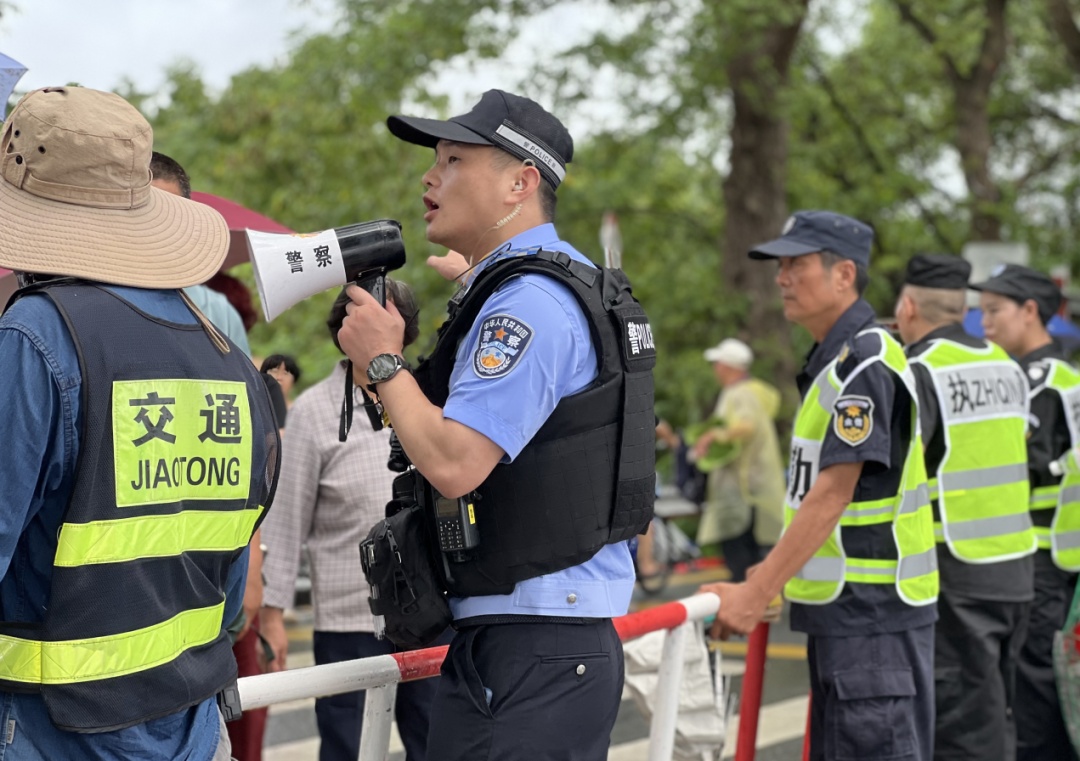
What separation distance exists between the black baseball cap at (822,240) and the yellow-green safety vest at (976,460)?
0.57 meters

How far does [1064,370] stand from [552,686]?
4.23 metres

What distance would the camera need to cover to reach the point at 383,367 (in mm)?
2449

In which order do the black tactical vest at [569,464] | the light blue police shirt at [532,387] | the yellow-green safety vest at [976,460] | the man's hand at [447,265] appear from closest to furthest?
the light blue police shirt at [532,387] < the black tactical vest at [569,464] < the man's hand at [447,265] < the yellow-green safety vest at [976,460]

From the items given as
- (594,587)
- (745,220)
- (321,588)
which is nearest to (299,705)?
(321,588)

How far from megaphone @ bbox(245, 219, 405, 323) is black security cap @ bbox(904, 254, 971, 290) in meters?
3.09

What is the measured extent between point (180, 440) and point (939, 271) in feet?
12.0

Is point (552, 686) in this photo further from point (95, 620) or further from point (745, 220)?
point (745, 220)

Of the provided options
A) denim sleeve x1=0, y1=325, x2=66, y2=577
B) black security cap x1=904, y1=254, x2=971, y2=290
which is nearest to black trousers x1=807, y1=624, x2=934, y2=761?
black security cap x1=904, y1=254, x2=971, y2=290

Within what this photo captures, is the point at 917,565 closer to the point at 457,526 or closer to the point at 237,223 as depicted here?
the point at 457,526

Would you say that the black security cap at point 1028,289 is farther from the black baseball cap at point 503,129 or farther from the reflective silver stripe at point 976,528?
the black baseball cap at point 503,129

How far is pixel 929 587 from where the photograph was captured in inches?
160

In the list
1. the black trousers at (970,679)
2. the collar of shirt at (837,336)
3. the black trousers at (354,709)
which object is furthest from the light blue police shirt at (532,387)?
the black trousers at (970,679)

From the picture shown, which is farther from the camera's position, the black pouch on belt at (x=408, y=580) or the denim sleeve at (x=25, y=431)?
the black pouch on belt at (x=408, y=580)

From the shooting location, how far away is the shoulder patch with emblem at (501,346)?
2.41 meters
